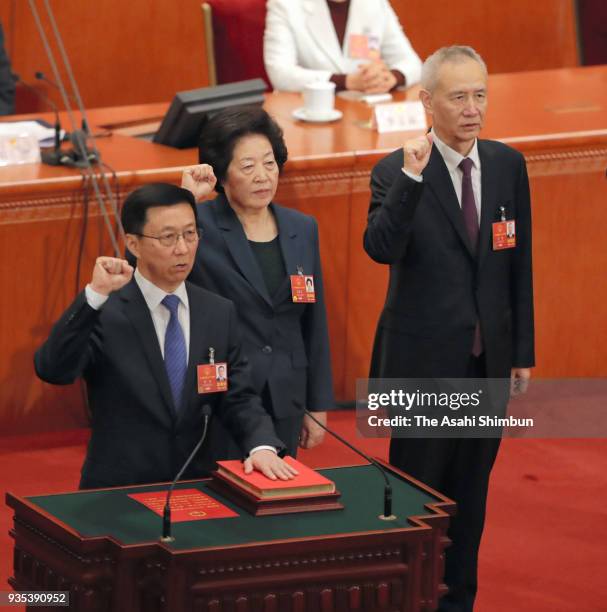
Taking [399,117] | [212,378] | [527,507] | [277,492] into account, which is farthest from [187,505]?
[399,117]

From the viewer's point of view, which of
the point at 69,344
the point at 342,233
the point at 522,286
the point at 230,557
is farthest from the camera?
the point at 342,233

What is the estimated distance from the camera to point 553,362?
4.53m

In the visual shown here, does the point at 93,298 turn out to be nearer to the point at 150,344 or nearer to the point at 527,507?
the point at 150,344

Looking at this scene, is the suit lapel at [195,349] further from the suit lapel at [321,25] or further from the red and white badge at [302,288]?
the suit lapel at [321,25]

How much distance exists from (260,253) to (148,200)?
449mm

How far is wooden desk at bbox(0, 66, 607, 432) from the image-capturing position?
4031mm

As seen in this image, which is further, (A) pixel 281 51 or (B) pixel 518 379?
→ (A) pixel 281 51

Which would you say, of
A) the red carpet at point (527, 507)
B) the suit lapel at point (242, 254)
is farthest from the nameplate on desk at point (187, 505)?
the red carpet at point (527, 507)

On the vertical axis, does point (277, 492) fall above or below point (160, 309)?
below

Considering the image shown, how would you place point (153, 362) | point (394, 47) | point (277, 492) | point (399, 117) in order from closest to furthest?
Answer: point (277, 492), point (153, 362), point (399, 117), point (394, 47)

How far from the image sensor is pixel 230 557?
216cm

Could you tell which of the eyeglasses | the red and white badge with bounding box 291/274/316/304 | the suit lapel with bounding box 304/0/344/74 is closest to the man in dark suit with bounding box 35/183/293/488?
the eyeglasses

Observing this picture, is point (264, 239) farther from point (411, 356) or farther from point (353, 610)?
point (353, 610)

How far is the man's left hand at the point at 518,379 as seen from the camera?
10.1 feet
